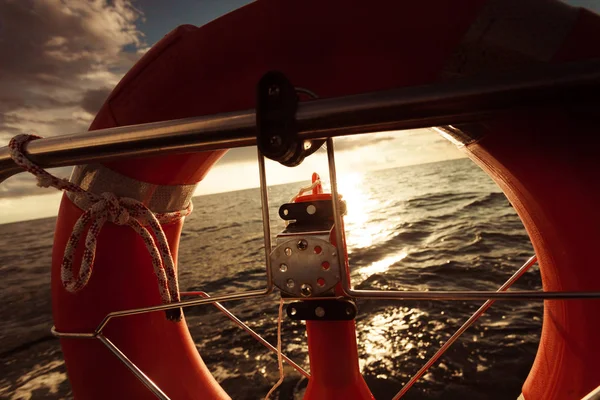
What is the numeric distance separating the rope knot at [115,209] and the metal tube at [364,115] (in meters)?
0.24

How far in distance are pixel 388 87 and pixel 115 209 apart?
787 mm

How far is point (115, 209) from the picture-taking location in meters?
0.90

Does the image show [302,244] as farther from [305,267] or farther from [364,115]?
[364,115]

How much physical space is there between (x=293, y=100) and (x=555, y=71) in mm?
346

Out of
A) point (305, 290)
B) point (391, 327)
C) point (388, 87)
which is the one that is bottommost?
point (391, 327)

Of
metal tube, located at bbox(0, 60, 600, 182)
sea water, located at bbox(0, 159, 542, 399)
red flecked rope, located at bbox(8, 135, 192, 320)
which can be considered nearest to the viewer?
metal tube, located at bbox(0, 60, 600, 182)

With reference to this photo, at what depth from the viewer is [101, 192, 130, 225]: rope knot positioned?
90 centimetres

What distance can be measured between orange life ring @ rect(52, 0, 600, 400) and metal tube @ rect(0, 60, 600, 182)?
0.28 meters

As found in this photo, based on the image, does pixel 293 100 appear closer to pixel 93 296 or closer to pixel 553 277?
pixel 553 277

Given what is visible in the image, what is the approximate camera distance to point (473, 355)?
250cm

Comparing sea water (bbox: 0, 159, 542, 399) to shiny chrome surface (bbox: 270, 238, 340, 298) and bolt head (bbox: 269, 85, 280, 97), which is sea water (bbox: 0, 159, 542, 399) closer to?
shiny chrome surface (bbox: 270, 238, 340, 298)

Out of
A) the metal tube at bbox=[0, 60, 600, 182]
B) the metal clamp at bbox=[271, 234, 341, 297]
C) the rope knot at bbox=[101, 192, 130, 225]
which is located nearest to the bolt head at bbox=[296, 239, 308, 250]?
the metal clamp at bbox=[271, 234, 341, 297]

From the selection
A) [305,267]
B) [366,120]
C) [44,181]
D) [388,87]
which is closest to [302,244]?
[305,267]

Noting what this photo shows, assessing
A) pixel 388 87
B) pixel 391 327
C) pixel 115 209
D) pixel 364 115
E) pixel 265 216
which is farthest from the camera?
pixel 391 327
